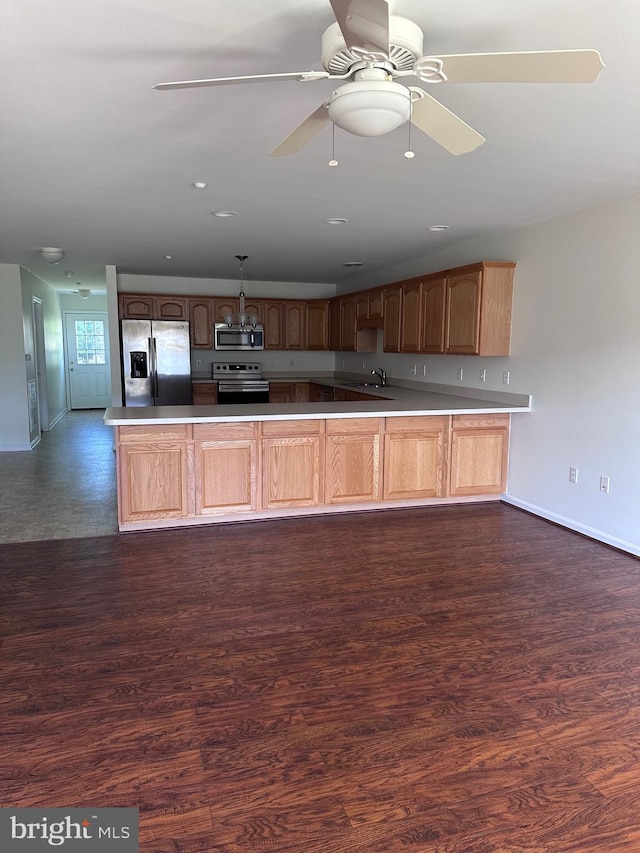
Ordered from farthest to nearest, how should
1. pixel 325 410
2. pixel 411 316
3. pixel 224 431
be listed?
pixel 411 316 < pixel 325 410 < pixel 224 431

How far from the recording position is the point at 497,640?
253 cm

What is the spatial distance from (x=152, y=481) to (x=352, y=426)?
1.58 meters

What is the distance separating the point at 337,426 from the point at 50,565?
2204 mm

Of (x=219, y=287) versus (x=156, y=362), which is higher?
(x=219, y=287)

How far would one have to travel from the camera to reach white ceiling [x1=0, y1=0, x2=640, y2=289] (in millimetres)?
1696

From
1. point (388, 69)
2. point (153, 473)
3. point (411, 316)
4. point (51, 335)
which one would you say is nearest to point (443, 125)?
point (388, 69)

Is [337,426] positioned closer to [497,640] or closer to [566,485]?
[566,485]

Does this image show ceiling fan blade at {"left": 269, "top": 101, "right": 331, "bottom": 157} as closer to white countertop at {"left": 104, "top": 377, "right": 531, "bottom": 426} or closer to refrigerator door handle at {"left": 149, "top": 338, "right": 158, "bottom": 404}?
white countertop at {"left": 104, "top": 377, "right": 531, "bottom": 426}

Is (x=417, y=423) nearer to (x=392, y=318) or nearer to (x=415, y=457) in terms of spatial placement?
(x=415, y=457)

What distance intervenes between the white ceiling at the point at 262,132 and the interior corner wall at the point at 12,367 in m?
1.95

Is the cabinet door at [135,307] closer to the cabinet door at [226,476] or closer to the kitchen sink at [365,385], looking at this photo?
the kitchen sink at [365,385]

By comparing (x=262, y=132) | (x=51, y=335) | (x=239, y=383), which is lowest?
(x=239, y=383)

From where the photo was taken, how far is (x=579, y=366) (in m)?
3.95

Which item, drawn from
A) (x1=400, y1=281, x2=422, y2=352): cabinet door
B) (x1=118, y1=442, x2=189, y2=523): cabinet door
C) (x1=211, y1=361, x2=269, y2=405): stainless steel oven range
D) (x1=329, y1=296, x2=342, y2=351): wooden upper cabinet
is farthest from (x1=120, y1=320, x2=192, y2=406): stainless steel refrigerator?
(x1=118, y1=442, x2=189, y2=523): cabinet door
